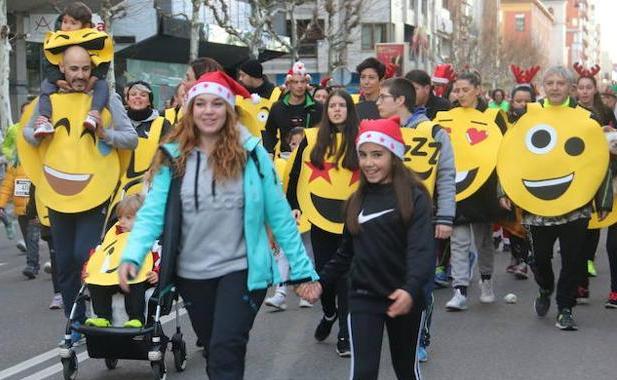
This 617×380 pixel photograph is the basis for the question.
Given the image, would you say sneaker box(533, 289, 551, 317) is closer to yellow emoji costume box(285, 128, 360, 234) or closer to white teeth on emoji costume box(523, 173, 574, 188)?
white teeth on emoji costume box(523, 173, 574, 188)

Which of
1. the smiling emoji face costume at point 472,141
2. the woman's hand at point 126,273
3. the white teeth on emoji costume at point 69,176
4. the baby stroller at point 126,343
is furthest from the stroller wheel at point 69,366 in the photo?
the smiling emoji face costume at point 472,141

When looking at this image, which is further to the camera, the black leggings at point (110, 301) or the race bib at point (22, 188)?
the race bib at point (22, 188)

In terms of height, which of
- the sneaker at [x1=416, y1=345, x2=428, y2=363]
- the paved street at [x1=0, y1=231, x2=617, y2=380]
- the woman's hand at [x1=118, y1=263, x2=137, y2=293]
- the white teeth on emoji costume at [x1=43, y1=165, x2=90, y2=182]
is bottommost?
the paved street at [x1=0, y1=231, x2=617, y2=380]

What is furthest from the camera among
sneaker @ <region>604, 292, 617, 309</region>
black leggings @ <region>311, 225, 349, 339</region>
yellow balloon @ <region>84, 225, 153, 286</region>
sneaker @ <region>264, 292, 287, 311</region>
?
sneaker @ <region>264, 292, 287, 311</region>

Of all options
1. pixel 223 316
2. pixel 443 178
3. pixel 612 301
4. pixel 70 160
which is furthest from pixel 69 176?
pixel 612 301

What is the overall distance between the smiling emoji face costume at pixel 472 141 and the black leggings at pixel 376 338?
4824 mm

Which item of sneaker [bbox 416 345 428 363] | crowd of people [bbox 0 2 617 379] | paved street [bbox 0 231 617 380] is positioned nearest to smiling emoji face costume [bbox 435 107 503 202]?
crowd of people [bbox 0 2 617 379]

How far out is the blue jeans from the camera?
7.72 m

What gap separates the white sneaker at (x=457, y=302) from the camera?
31.5ft

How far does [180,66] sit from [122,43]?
19.7ft

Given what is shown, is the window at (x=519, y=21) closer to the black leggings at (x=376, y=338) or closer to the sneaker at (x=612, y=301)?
the sneaker at (x=612, y=301)

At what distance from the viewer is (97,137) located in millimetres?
7719

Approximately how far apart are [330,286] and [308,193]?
0.68m

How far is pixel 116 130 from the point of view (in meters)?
7.75
